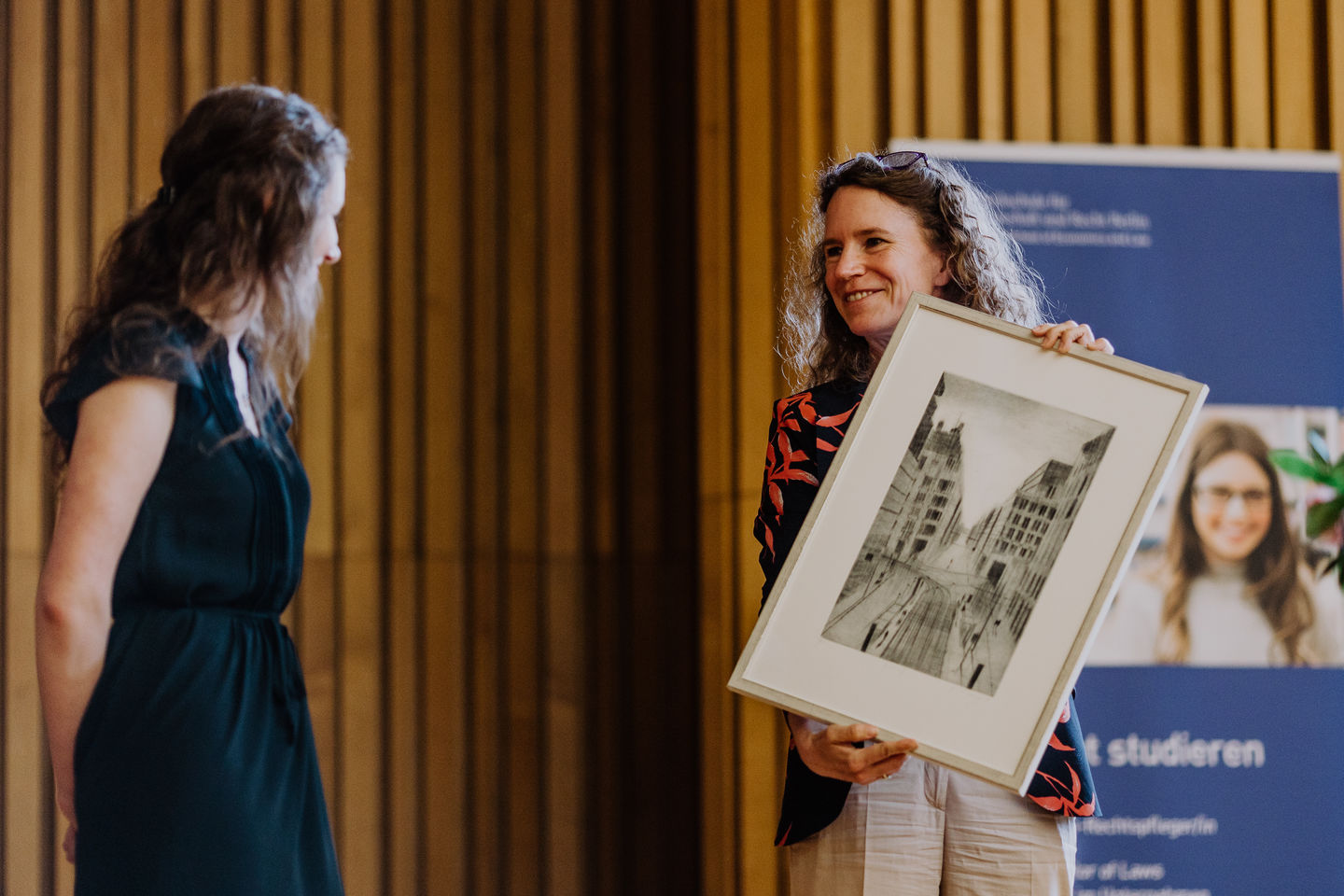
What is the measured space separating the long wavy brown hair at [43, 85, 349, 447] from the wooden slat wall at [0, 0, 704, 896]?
7.73ft

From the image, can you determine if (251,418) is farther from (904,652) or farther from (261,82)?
(261,82)

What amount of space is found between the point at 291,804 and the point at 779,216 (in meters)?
2.41

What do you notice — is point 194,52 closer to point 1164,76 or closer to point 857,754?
point 1164,76

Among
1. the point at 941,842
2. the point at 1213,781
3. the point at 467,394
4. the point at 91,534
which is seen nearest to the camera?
the point at 91,534

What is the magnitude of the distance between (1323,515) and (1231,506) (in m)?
1.84

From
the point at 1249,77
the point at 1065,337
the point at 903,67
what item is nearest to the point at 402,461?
the point at 903,67

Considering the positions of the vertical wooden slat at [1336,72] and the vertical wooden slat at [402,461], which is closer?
the vertical wooden slat at [1336,72]

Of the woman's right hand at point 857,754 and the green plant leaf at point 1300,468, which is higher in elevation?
the green plant leaf at point 1300,468

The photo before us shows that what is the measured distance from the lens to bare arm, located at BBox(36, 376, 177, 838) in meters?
1.51

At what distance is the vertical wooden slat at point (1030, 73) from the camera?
3.61 meters

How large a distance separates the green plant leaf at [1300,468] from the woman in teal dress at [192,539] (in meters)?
1.26

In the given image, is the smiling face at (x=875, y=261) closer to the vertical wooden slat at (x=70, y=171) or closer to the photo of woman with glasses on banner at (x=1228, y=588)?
the photo of woman with glasses on banner at (x=1228, y=588)

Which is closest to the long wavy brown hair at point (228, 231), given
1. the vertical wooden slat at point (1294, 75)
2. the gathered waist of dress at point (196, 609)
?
the gathered waist of dress at point (196, 609)

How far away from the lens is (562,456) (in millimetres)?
4145
